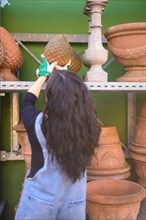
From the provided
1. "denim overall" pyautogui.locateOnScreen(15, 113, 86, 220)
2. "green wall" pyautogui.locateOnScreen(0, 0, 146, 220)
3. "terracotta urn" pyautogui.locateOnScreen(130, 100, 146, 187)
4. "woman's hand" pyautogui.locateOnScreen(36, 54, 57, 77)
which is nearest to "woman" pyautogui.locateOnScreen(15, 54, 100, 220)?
"denim overall" pyautogui.locateOnScreen(15, 113, 86, 220)

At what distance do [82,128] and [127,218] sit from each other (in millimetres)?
586

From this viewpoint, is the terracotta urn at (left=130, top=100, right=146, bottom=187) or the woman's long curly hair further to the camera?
the terracotta urn at (left=130, top=100, right=146, bottom=187)

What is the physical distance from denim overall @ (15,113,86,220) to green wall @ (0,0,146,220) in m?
0.87

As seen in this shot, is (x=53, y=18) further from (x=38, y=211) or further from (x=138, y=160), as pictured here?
(x=38, y=211)

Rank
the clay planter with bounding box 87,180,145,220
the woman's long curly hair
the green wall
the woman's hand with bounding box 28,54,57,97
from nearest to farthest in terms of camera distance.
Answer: the woman's long curly hair
the woman's hand with bounding box 28,54,57,97
the clay planter with bounding box 87,180,145,220
the green wall

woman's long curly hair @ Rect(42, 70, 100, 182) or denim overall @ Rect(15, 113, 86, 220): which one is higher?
woman's long curly hair @ Rect(42, 70, 100, 182)

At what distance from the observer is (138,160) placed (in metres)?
1.64

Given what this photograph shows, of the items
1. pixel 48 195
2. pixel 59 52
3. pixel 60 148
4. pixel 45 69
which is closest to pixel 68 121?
pixel 60 148

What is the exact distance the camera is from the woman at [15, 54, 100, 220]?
101 centimetres

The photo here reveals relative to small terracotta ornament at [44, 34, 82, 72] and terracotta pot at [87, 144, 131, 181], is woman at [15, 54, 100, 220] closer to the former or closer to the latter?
small terracotta ornament at [44, 34, 82, 72]

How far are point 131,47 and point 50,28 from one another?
0.66 m

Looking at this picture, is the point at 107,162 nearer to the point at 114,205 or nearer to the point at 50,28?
the point at 114,205

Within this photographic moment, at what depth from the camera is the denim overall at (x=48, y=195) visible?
3.49ft

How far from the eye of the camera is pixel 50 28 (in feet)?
6.31
